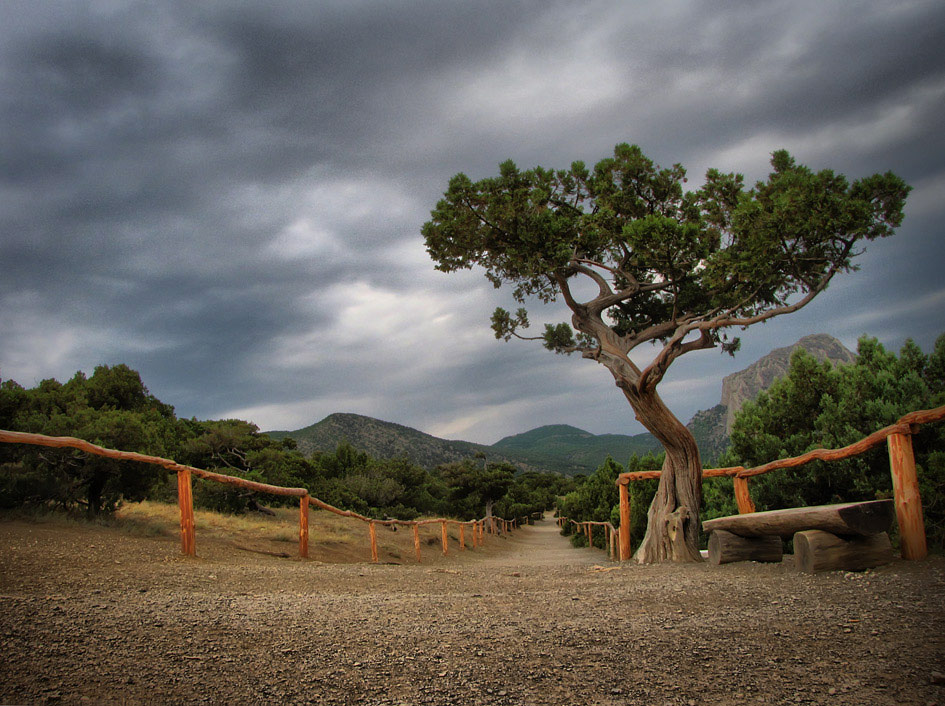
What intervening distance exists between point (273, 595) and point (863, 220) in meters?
9.39

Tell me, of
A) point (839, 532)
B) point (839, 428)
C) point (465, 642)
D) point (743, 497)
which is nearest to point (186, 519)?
point (465, 642)

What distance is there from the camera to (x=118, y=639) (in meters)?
2.68

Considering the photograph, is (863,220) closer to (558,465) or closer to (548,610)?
(548,610)

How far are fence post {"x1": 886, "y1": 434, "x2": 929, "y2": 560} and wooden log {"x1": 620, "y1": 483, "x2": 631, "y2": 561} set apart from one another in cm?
516

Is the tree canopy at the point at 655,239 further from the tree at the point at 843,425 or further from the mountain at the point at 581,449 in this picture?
the mountain at the point at 581,449

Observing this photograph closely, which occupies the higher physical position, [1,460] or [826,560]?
[1,460]

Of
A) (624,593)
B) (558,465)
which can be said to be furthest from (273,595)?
(558,465)

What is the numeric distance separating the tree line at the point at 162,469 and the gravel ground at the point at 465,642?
4.90m

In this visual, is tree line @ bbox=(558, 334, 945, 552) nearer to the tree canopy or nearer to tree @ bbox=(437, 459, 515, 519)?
the tree canopy

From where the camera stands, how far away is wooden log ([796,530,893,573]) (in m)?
4.92

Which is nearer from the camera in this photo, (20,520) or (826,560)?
(826,560)

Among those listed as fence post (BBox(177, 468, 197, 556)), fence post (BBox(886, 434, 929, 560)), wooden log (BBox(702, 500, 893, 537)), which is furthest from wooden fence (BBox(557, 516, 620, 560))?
fence post (BBox(177, 468, 197, 556))

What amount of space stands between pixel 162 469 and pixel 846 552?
11461mm

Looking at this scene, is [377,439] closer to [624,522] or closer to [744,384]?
[744,384]
